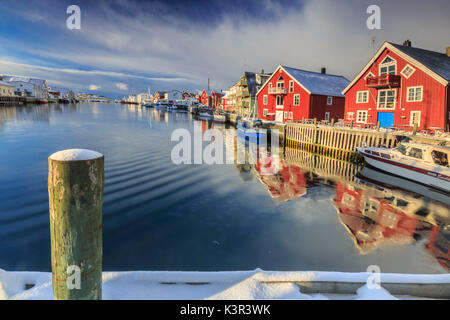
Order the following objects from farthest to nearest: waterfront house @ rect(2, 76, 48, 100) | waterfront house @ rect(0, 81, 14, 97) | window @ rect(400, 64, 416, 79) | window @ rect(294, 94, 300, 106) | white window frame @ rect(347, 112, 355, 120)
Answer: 1. waterfront house @ rect(2, 76, 48, 100)
2. waterfront house @ rect(0, 81, 14, 97)
3. window @ rect(294, 94, 300, 106)
4. white window frame @ rect(347, 112, 355, 120)
5. window @ rect(400, 64, 416, 79)

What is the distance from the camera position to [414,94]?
80.5ft

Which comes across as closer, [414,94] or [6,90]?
[414,94]

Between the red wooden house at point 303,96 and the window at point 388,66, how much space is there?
11814mm

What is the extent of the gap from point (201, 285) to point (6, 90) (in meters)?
139

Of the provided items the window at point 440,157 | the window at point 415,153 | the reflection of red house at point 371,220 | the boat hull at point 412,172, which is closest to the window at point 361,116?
the boat hull at point 412,172

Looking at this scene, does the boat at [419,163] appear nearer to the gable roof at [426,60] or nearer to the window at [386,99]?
the gable roof at [426,60]

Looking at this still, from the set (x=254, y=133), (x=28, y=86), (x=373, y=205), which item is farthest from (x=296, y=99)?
(x=28, y=86)

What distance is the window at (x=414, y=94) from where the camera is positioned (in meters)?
24.0

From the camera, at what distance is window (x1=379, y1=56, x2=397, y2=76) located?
87.0 ft

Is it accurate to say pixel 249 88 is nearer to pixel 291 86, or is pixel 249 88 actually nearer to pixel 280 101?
pixel 280 101

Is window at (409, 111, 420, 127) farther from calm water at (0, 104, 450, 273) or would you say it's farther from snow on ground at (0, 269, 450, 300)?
snow on ground at (0, 269, 450, 300)

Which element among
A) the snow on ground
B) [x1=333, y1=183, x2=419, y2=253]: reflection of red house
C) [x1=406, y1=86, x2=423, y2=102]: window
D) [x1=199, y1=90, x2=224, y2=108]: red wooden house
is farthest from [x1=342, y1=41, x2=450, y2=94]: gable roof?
[x1=199, y1=90, x2=224, y2=108]: red wooden house

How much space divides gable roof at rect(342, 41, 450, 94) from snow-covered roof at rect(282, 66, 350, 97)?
11.5 m

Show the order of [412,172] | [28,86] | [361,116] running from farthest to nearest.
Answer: [28,86], [361,116], [412,172]
